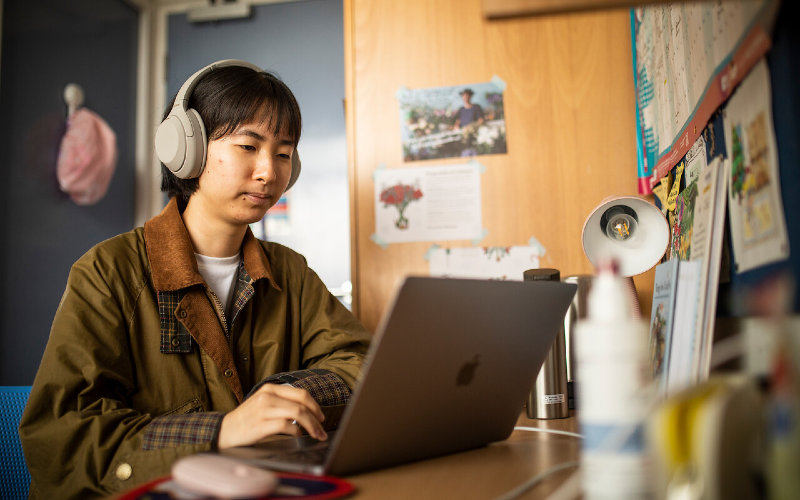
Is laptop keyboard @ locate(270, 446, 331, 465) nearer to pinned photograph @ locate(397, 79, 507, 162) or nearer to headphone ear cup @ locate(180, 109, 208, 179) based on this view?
headphone ear cup @ locate(180, 109, 208, 179)

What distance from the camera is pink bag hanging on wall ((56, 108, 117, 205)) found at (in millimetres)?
2342

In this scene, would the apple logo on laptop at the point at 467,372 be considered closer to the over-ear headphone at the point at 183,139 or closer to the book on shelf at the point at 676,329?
the book on shelf at the point at 676,329

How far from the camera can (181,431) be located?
0.73 m

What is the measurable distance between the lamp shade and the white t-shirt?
708 mm

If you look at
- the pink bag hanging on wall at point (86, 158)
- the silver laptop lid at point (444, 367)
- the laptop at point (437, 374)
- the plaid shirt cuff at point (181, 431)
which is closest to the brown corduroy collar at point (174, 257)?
the plaid shirt cuff at point (181, 431)

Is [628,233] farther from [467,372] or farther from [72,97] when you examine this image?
[72,97]

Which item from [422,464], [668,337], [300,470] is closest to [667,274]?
[668,337]

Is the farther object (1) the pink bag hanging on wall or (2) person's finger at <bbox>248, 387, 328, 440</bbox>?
(1) the pink bag hanging on wall

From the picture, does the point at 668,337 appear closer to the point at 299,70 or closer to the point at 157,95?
the point at 299,70

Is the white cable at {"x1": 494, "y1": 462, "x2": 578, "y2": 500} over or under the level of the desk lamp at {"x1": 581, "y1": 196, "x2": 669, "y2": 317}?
under

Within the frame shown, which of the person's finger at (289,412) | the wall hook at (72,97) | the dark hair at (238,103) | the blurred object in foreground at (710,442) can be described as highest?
the wall hook at (72,97)

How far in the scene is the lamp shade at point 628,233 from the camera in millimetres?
916

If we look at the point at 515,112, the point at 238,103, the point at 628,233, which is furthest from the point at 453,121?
the point at 628,233

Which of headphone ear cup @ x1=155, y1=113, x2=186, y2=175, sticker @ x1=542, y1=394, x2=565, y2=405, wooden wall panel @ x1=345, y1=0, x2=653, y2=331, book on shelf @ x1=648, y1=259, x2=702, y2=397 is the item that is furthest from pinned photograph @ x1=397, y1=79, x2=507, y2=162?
book on shelf @ x1=648, y1=259, x2=702, y2=397
